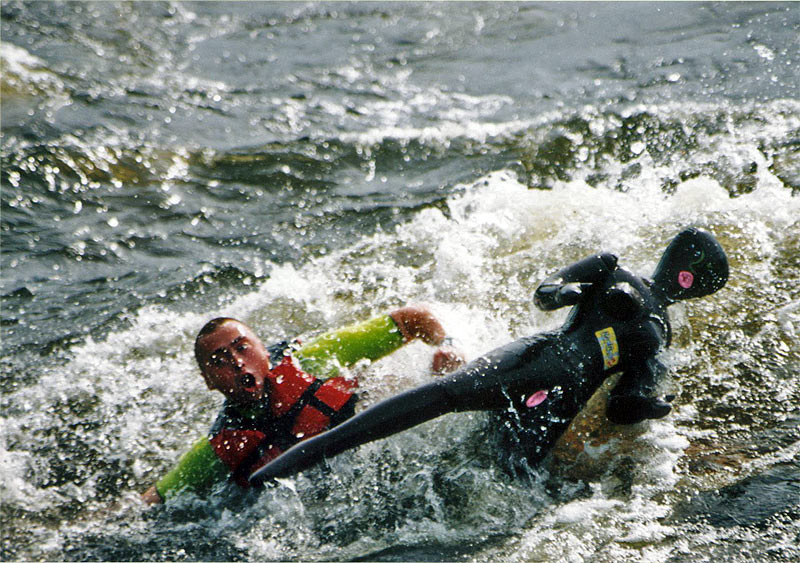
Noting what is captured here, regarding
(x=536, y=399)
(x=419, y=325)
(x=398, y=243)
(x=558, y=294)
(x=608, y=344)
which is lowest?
(x=398, y=243)

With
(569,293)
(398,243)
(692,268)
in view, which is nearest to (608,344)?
(569,293)

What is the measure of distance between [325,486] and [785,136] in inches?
195

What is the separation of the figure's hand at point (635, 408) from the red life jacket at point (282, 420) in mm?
1318

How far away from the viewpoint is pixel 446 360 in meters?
4.21

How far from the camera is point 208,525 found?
3797mm

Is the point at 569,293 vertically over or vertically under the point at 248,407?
over

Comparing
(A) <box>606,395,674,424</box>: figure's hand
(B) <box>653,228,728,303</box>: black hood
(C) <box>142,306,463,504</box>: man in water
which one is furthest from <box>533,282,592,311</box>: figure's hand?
(C) <box>142,306,463,504</box>: man in water

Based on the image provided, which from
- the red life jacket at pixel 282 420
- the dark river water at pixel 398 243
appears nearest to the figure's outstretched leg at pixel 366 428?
the red life jacket at pixel 282 420

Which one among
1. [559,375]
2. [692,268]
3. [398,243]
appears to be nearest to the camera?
[559,375]

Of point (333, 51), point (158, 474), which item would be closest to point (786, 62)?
point (333, 51)

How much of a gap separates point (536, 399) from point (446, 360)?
647mm

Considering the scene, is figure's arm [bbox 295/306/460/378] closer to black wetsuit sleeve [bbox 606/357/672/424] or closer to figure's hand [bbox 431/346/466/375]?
figure's hand [bbox 431/346/466/375]

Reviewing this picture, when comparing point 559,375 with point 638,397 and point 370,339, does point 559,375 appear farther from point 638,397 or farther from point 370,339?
point 370,339

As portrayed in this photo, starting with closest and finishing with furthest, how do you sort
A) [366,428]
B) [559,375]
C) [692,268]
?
[366,428], [559,375], [692,268]
